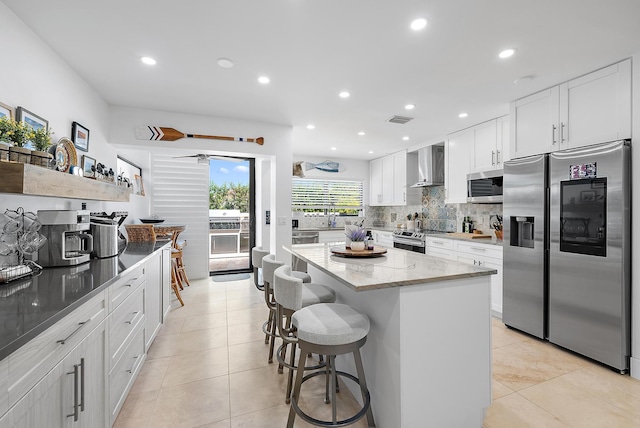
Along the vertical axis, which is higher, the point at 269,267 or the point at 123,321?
the point at 269,267

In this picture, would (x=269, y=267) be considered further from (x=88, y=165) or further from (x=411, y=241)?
(x=411, y=241)

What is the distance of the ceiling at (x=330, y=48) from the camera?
5.85 ft

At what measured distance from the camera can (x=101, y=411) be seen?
145 cm

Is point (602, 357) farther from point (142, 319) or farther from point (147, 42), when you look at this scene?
point (147, 42)

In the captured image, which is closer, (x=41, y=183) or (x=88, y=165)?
(x=41, y=183)

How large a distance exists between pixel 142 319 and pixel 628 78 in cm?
425

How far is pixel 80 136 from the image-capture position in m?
2.63

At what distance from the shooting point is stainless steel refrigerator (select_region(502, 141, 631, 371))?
2.27m

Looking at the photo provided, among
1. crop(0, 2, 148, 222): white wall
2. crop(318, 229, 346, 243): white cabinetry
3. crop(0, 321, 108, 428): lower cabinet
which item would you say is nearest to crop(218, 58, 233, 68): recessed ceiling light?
crop(0, 2, 148, 222): white wall

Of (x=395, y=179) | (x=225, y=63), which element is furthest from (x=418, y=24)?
(x=395, y=179)

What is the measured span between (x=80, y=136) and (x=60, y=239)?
1332mm

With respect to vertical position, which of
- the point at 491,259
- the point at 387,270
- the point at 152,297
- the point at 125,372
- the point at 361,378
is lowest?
the point at 125,372

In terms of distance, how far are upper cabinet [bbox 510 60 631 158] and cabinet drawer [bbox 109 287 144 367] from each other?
12.4 feet

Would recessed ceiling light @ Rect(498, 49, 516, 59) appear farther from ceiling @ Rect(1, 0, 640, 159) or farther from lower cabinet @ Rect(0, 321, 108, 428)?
lower cabinet @ Rect(0, 321, 108, 428)
